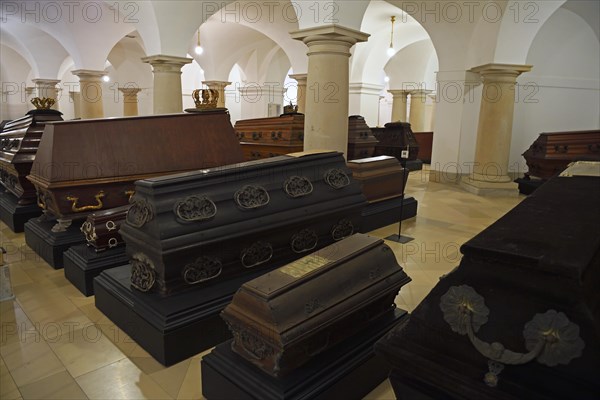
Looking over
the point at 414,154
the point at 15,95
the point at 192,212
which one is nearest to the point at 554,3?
the point at 414,154

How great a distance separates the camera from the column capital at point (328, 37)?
489 cm

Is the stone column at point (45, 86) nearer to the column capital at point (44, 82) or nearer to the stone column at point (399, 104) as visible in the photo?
the column capital at point (44, 82)

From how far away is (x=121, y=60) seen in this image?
1755cm

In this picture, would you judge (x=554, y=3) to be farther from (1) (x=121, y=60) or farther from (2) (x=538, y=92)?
(1) (x=121, y=60)

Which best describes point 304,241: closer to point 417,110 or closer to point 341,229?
point 341,229

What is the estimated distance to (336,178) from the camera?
3.41 meters

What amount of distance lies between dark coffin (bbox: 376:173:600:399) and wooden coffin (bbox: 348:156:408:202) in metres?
3.41

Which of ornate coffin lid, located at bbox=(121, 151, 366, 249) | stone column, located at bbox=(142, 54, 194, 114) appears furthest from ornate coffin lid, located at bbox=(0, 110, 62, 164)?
stone column, located at bbox=(142, 54, 194, 114)

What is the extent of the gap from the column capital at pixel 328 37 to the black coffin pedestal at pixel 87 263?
3.31m

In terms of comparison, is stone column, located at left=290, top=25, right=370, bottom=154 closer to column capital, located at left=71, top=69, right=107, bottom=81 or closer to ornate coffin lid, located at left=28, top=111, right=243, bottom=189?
ornate coffin lid, located at left=28, top=111, right=243, bottom=189

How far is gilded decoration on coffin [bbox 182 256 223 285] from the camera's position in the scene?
253 cm

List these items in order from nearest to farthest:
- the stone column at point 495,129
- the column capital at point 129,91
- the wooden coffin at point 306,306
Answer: the wooden coffin at point 306,306, the stone column at point 495,129, the column capital at point 129,91

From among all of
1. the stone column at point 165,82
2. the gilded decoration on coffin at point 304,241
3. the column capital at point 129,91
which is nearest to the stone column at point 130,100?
the column capital at point 129,91

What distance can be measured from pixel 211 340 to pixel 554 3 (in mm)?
8002
